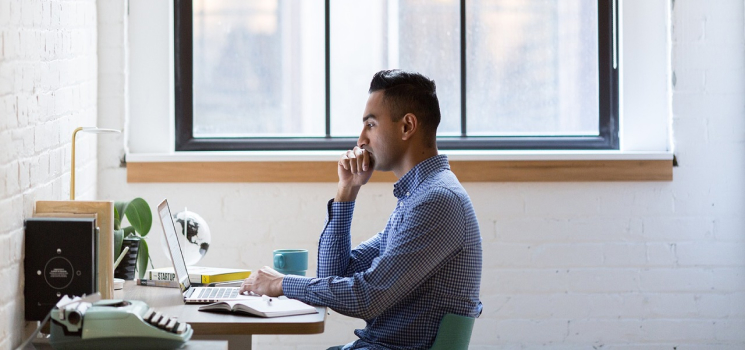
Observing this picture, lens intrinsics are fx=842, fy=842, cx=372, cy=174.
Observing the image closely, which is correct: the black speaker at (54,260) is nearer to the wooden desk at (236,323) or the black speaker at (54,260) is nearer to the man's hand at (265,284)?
the wooden desk at (236,323)

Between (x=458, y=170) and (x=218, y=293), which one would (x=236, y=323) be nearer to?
(x=218, y=293)

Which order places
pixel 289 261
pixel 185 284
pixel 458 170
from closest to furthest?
pixel 185 284, pixel 289 261, pixel 458 170

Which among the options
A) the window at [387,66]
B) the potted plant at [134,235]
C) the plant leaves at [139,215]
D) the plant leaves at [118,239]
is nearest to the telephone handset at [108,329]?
the plant leaves at [118,239]

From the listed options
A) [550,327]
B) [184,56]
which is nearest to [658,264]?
[550,327]

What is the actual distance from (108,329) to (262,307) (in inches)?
18.3

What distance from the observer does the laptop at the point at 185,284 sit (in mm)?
2103

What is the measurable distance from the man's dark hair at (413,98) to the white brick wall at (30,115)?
Answer: 34.9 inches

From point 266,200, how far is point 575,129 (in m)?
1.26

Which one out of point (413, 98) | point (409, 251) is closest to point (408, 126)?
point (413, 98)

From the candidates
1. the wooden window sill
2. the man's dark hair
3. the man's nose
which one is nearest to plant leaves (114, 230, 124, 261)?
the man's nose

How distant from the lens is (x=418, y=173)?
2.23 meters

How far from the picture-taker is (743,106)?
3203 millimetres

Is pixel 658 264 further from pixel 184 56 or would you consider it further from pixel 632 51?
pixel 184 56

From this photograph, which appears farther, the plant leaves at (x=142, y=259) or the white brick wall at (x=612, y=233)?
the white brick wall at (x=612, y=233)
